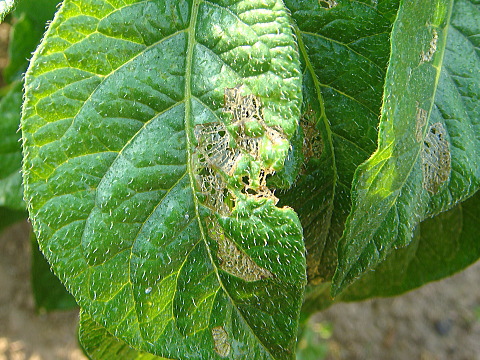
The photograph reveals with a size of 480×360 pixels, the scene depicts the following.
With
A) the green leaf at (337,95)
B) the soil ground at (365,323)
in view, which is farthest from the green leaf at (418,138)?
the soil ground at (365,323)

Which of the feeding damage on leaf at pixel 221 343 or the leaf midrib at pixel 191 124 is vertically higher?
the leaf midrib at pixel 191 124

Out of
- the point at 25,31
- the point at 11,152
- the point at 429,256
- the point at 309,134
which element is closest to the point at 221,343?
the point at 309,134

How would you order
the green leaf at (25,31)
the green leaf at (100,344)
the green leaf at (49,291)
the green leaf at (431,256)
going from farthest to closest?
the green leaf at (49,291), the green leaf at (25,31), the green leaf at (431,256), the green leaf at (100,344)

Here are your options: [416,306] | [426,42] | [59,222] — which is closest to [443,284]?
[416,306]

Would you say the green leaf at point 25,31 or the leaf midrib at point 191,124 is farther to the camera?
the green leaf at point 25,31

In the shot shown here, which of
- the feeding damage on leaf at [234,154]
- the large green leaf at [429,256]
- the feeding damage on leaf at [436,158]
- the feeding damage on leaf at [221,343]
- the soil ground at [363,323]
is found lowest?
the soil ground at [363,323]

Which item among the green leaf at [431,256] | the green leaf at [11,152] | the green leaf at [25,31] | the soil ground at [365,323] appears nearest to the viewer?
the green leaf at [431,256]

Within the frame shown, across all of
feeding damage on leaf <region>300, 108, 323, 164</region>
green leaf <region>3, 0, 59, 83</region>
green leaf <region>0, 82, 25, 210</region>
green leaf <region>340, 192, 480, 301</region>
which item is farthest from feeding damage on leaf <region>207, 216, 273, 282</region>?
green leaf <region>0, 82, 25, 210</region>

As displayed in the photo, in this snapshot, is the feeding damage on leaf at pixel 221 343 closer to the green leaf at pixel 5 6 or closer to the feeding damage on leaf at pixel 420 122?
the feeding damage on leaf at pixel 420 122
